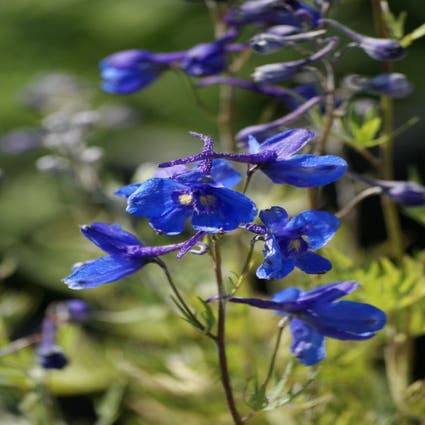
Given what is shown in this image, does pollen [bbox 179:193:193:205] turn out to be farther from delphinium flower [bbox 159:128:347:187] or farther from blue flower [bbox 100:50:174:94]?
blue flower [bbox 100:50:174:94]

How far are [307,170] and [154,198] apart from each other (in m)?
0.22

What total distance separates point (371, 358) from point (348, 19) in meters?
2.95

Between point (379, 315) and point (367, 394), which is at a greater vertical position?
point (379, 315)

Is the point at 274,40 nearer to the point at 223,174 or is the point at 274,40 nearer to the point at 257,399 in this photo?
the point at 223,174

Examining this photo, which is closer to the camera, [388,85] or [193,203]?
[193,203]

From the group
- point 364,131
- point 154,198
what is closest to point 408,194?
point 364,131

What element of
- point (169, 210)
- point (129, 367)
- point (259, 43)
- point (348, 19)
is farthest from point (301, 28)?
→ point (348, 19)

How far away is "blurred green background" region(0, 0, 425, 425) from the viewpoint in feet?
6.22

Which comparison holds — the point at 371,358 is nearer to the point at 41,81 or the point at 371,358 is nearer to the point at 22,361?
the point at 22,361

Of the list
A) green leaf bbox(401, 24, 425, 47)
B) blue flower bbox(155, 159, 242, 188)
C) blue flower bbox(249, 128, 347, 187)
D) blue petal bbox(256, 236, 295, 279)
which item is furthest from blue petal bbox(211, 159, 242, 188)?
green leaf bbox(401, 24, 425, 47)

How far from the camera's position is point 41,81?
2742mm

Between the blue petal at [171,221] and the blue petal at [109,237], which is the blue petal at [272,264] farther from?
the blue petal at [109,237]

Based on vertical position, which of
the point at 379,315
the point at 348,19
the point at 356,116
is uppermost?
the point at 356,116

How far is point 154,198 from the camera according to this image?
44.1 inches
